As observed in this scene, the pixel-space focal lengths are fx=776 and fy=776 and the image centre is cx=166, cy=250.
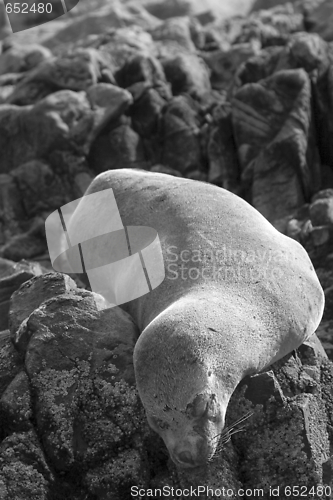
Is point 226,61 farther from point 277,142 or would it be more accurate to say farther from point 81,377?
point 81,377

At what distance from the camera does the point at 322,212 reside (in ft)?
37.5

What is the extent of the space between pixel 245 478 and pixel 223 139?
A: 1144 centimetres

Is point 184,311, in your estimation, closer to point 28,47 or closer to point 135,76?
point 135,76

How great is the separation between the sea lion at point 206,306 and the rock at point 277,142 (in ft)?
22.9

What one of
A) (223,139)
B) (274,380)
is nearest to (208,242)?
(274,380)

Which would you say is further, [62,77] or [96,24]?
[96,24]

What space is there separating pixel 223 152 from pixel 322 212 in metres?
5.94

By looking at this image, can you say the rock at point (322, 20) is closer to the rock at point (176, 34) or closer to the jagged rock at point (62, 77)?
the rock at point (176, 34)

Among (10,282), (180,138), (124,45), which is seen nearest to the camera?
(10,282)

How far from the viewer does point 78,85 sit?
1850 centimetres

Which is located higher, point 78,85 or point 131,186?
point 131,186

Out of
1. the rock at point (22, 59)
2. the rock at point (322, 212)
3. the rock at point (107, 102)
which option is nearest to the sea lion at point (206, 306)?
the rock at point (322, 212)

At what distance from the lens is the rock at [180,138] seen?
1741 centimetres

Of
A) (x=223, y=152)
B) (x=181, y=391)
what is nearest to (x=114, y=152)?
(x=223, y=152)
